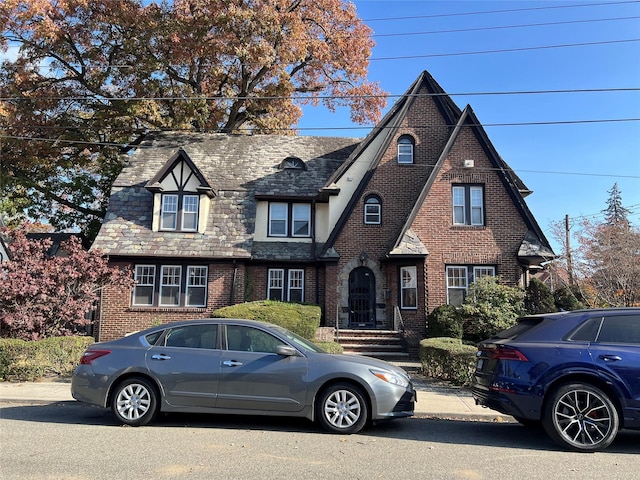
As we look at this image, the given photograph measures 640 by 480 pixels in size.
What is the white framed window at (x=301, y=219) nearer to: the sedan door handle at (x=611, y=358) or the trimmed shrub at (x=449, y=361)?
the trimmed shrub at (x=449, y=361)

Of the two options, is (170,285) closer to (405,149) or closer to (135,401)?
(405,149)

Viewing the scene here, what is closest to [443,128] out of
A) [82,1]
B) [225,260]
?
[225,260]

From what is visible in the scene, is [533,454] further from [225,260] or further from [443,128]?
[443,128]

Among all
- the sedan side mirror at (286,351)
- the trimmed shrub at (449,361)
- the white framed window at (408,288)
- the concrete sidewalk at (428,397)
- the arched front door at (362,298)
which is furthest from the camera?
the arched front door at (362,298)

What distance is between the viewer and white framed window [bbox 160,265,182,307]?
17.8m

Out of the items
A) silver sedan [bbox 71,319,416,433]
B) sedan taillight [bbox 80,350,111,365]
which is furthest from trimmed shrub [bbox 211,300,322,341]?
sedan taillight [bbox 80,350,111,365]

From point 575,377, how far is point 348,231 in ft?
40.5

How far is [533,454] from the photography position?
5891mm

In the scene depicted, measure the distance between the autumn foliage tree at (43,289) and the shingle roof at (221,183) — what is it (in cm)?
413

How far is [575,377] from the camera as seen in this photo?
20.2 feet

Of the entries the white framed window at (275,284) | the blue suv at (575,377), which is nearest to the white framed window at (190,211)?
the white framed window at (275,284)

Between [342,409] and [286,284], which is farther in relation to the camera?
[286,284]

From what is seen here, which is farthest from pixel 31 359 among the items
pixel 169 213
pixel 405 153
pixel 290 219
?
pixel 405 153

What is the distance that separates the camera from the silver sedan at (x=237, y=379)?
664 centimetres
